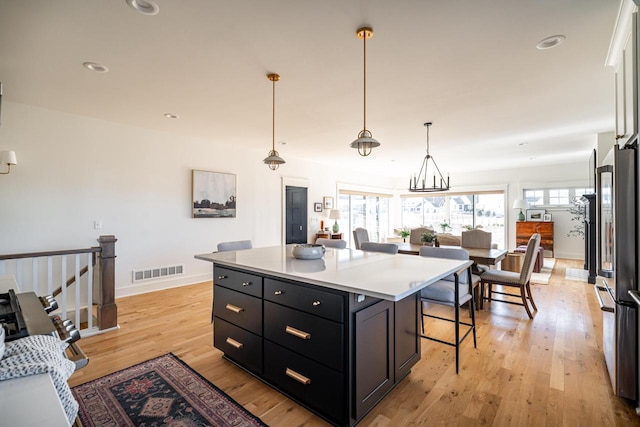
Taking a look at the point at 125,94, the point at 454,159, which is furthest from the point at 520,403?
the point at 454,159

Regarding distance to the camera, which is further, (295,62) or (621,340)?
(295,62)

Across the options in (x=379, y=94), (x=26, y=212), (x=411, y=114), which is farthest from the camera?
(x=411, y=114)

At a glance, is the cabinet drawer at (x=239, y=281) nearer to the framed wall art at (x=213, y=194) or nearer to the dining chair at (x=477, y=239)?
the framed wall art at (x=213, y=194)

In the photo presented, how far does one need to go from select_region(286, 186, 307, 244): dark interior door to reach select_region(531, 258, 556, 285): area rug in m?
4.50

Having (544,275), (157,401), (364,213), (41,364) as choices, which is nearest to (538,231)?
(544,275)

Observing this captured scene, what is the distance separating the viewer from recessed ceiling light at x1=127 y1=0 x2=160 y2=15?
180cm

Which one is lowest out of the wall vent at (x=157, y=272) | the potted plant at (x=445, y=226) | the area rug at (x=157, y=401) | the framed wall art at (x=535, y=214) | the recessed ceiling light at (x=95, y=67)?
the area rug at (x=157, y=401)

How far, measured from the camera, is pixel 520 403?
1.98 metres

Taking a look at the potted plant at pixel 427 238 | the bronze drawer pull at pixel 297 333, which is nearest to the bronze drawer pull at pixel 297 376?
the bronze drawer pull at pixel 297 333

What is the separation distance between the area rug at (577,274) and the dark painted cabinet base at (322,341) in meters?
4.95

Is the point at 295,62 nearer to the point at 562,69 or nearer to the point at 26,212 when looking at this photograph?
the point at 562,69

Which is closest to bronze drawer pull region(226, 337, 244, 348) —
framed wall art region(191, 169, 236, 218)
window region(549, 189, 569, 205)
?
framed wall art region(191, 169, 236, 218)

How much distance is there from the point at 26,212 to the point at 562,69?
5.72m

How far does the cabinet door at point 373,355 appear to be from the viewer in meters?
1.71
